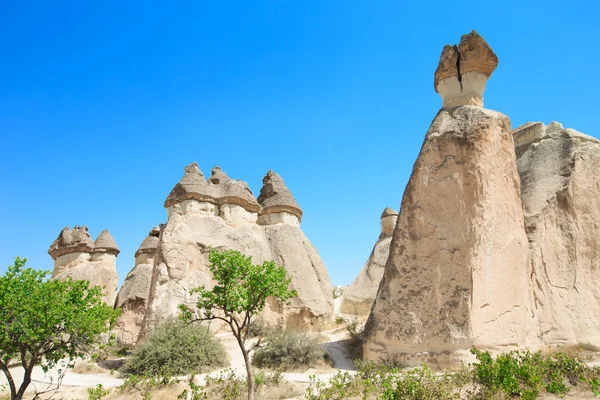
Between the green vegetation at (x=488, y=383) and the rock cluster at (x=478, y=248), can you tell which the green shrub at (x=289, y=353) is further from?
the green vegetation at (x=488, y=383)

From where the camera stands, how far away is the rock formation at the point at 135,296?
14.5m

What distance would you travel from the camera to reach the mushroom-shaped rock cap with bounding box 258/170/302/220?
16.4m

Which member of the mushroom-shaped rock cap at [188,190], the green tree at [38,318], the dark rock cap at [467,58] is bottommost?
the green tree at [38,318]

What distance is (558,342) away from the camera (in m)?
8.70

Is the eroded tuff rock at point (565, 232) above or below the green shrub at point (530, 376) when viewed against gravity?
above

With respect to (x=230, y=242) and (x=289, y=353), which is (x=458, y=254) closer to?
(x=289, y=353)

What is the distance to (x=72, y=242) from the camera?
1878 cm

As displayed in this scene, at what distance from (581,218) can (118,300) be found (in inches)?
573

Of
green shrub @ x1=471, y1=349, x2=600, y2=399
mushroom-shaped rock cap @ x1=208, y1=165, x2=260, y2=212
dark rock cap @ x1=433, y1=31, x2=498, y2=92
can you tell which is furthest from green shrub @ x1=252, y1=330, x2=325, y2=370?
dark rock cap @ x1=433, y1=31, x2=498, y2=92

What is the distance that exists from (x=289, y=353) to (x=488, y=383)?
4653mm

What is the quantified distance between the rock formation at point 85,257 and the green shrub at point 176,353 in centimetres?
948

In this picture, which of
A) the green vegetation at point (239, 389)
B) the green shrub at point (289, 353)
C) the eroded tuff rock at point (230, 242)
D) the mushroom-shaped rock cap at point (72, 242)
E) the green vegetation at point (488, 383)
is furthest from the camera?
the mushroom-shaped rock cap at point (72, 242)

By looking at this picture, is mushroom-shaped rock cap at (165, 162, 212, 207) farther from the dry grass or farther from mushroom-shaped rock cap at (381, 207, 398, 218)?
mushroom-shaped rock cap at (381, 207, 398, 218)

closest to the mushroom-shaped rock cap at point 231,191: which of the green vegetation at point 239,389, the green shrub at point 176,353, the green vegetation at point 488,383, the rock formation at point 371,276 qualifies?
the green shrub at point 176,353
